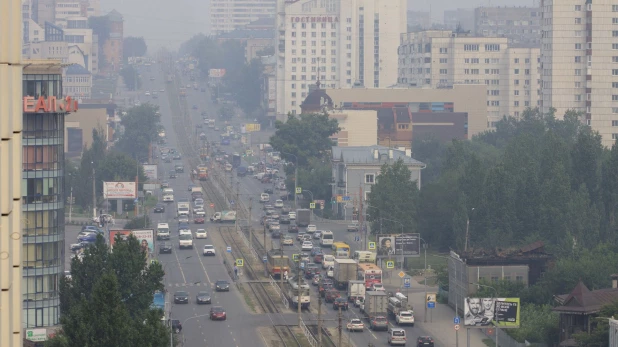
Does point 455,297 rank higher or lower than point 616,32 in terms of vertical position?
lower

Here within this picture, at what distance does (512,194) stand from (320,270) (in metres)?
16.3

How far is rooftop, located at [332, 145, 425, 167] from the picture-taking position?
5758 inches

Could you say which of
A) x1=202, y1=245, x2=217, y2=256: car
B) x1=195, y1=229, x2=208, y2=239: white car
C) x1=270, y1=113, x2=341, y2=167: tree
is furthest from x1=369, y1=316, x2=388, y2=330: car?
x1=270, y1=113, x2=341, y2=167: tree

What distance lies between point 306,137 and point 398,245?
6923cm

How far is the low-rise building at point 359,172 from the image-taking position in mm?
145500

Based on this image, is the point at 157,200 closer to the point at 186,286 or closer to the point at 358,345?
the point at 186,286

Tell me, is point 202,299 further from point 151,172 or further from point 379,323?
point 151,172

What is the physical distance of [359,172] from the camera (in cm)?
14725

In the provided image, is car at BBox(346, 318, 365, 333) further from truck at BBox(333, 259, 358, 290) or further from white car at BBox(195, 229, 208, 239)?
white car at BBox(195, 229, 208, 239)

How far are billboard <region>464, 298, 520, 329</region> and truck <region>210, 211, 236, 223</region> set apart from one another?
68953mm

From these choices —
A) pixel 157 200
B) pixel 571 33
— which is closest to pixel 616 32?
pixel 571 33

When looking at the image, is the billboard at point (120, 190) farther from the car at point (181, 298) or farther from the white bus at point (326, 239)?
the car at point (181, 298)

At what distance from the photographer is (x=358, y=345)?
7688cm

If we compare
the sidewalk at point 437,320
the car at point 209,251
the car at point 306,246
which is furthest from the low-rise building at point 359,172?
the sidewalk at point 437,320
